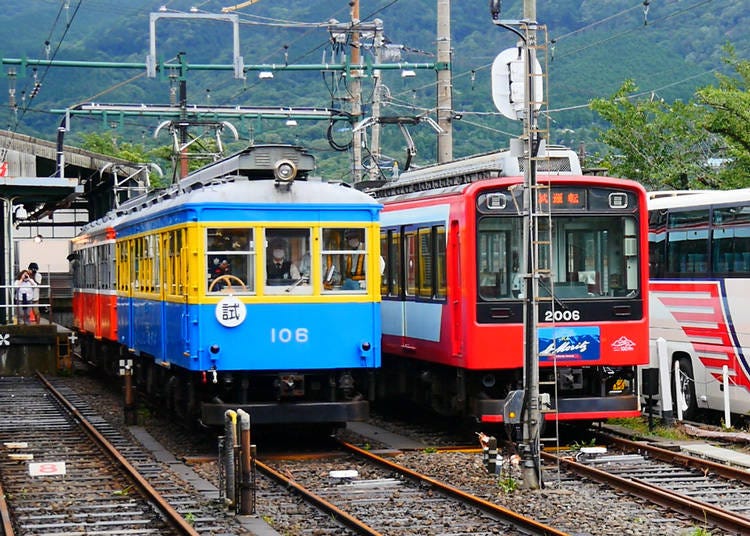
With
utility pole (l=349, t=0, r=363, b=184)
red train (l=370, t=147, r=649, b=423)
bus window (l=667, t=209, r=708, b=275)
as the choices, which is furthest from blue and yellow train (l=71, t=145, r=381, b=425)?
utility pole (l=349, t=0, r=363, b=184)

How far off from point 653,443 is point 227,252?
516 cm

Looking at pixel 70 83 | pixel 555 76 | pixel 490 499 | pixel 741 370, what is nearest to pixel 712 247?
pixel 741 370

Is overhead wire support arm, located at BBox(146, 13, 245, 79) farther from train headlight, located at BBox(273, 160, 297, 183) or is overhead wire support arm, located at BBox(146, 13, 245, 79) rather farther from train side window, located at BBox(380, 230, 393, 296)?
train headlight, located at BBox(273, 160, 297, 183)

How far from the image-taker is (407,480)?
13258 millimetres

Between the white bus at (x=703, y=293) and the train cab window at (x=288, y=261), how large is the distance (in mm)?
4895

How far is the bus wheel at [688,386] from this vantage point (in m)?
18.6

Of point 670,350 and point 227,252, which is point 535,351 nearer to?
point 227,252

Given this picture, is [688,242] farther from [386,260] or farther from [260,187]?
[260,187]

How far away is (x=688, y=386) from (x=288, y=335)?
6.45 m

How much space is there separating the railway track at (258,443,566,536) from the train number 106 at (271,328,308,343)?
4.21 feet

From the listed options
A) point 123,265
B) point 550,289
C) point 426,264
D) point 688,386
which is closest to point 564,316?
point 550,289

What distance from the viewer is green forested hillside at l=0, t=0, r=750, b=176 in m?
84.6

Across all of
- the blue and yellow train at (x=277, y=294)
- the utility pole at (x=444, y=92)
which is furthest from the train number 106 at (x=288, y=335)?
the utility pole at (x=444, y=92)

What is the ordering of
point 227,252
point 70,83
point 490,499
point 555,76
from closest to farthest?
point 490,499 → point 227,252 → point 555,76 → point 70,83
